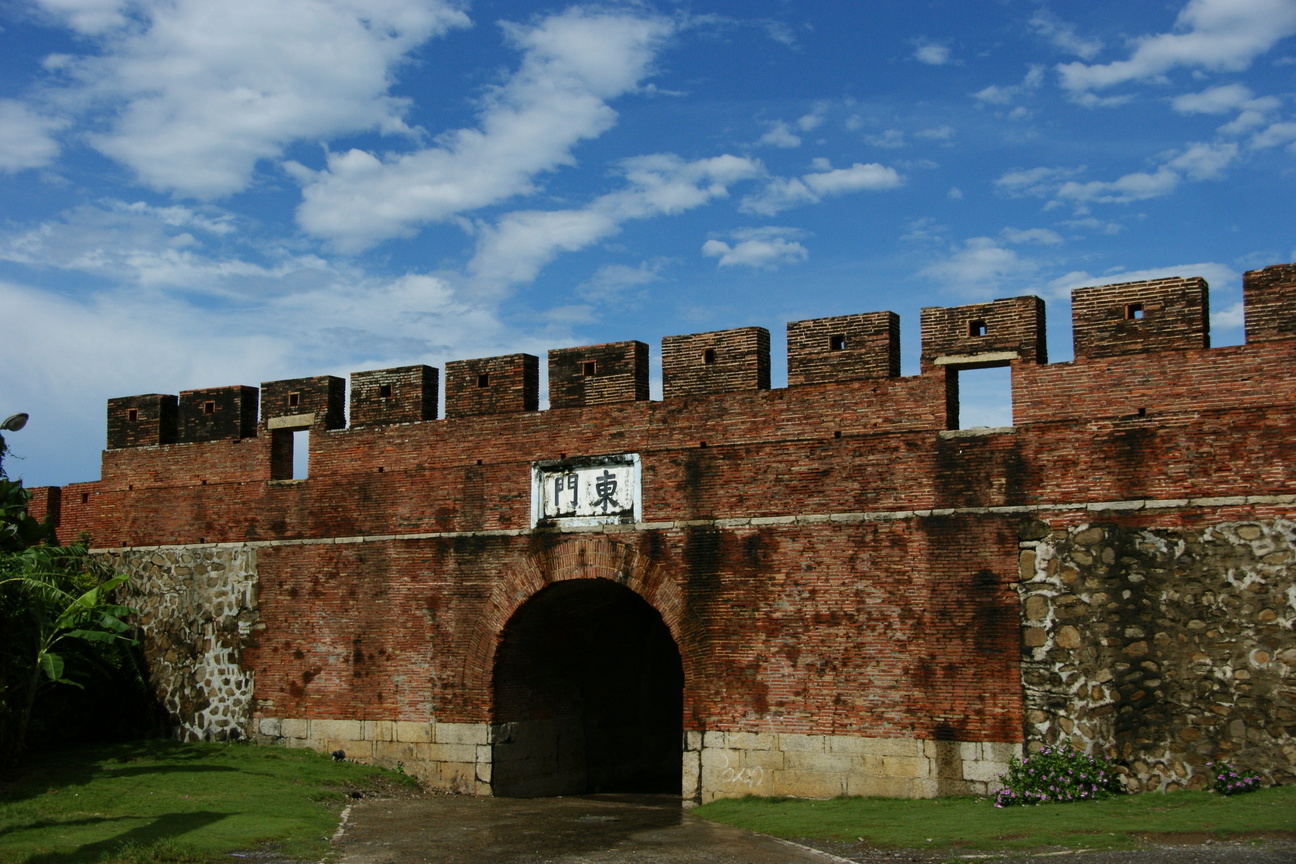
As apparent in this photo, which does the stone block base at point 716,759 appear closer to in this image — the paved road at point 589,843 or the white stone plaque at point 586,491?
the paved road at point 589,843

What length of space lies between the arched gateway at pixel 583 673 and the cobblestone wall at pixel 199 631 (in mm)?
3868

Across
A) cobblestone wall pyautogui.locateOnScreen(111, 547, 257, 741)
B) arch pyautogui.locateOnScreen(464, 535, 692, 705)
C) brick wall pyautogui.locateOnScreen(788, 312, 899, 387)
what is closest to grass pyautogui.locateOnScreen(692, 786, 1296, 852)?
arch pyautogui.locateOnScreen(464, 535, 692, 705)

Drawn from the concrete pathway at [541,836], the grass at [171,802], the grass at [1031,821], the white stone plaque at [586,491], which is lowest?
the concrete pathway at [541,836]

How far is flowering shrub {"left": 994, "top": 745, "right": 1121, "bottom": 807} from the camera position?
11.0 meters

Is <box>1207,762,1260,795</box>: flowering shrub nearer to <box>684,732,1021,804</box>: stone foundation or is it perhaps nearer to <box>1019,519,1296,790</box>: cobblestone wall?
<box>1019,519,1296,790</box>: cobblestone wall

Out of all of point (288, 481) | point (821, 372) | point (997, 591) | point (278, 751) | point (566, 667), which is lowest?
point (278, 751)

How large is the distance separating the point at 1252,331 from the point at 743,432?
17.5 feet

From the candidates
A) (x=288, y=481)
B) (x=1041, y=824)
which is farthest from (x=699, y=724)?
(x=288, y=481)

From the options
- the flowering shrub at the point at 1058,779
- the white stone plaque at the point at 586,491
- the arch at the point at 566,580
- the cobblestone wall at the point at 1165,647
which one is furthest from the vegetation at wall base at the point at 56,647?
the cobblestone wall at the point at 1165,647

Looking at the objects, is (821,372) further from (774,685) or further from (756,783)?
(756,783)

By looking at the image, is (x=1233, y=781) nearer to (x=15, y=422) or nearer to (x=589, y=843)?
(x=589, y=843)

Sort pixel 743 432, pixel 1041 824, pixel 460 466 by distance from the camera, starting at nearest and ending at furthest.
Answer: pixel 1041 824 < pixel 743 432 < pixel 460 466

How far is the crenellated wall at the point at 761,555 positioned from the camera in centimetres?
1120

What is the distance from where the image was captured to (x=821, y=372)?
44.5 ft
